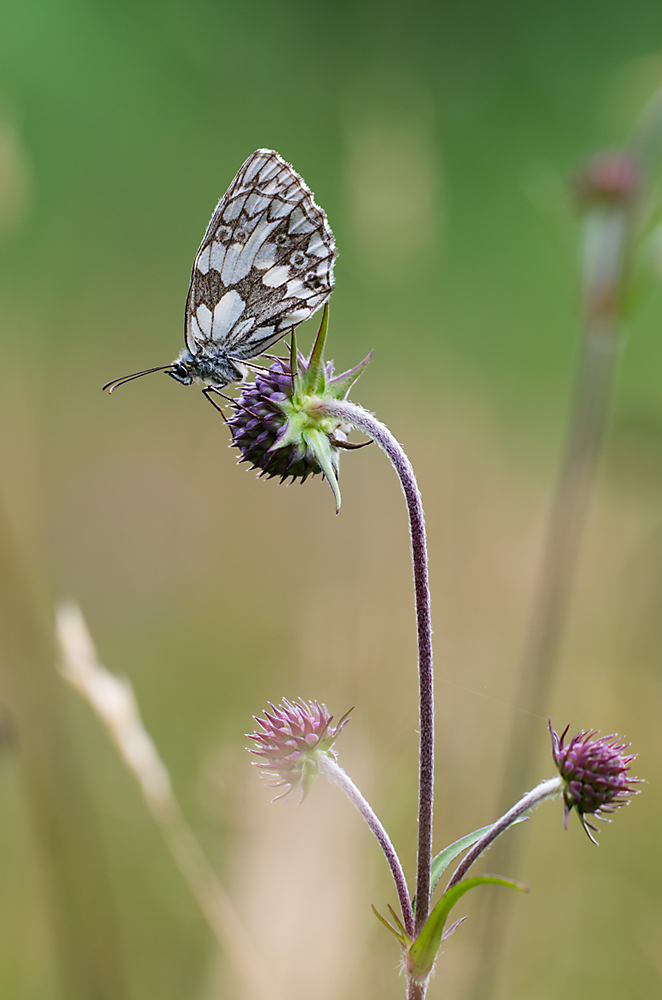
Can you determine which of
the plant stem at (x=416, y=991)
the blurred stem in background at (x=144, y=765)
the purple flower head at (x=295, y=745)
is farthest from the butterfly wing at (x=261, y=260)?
the plant stem at (x=416, y=991)

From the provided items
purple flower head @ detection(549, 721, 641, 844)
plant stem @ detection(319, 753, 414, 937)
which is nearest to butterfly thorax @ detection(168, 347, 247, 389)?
plant stem @ detection(319, 753, 414, 937)

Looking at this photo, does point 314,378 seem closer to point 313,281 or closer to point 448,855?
point 313,281

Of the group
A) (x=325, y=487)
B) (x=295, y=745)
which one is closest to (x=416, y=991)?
(x=295, y=745)

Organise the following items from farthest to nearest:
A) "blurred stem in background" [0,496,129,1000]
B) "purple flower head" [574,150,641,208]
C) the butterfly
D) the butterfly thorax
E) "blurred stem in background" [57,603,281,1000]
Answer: "purple flower head" [574,150,641,208] < "blurred stem in background" [0,496,129,1000] < the butterfly thorax < the butterfly < "blurred stem in background" [57,603,281,1000]

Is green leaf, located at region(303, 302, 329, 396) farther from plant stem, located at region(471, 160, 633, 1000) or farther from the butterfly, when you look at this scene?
plant stem, located at region(471, 160, 633, 1000)

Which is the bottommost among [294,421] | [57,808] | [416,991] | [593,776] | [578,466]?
[57,808]

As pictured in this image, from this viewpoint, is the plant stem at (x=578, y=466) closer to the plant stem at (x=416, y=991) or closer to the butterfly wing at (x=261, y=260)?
the plant stem at (x=416, y=991)
